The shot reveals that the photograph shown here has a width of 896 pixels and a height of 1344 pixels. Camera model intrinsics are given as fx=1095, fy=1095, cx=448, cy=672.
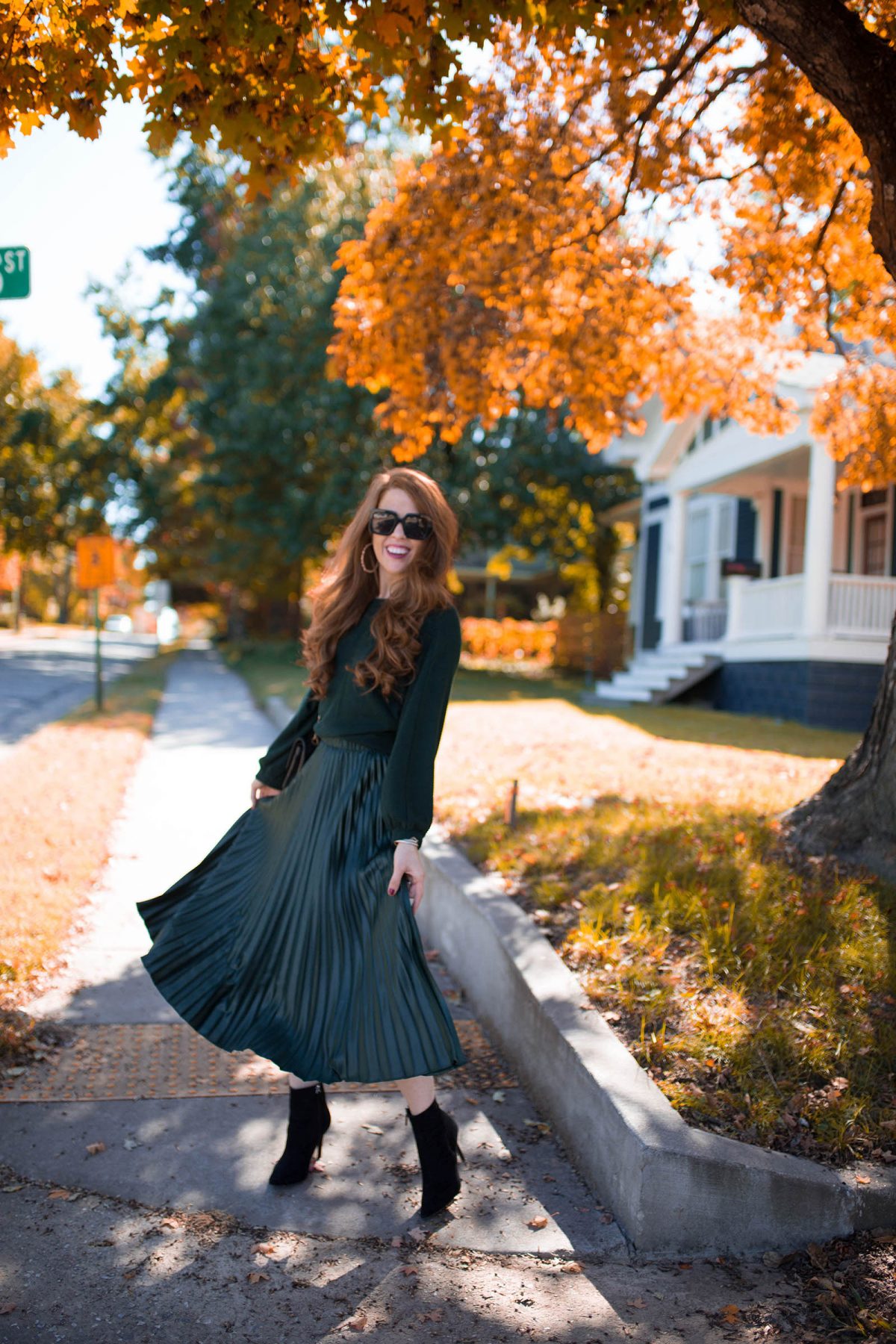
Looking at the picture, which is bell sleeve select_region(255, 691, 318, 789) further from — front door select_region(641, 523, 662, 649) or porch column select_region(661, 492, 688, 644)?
front door select_region(641, 523, 662, 649)

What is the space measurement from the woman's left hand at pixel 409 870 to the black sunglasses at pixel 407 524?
939 mm

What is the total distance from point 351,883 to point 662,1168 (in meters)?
1.13

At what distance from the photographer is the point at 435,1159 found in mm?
3152

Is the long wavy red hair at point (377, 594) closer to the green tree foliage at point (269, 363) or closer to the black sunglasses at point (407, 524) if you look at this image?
the black sunglasses at point (407, 524)

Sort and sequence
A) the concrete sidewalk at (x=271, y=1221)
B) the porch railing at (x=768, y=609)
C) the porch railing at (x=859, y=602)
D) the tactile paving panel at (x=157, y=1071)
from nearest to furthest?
the concrete sidewalk at (x=271, y=1221) < the tactile paving panel at (x=157, y=1071) < the porch railing at (x=859, y=602) < the porch railing at (x=768, y=609)

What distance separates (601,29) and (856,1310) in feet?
16.4

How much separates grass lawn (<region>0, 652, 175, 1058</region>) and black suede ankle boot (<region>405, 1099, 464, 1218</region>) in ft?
5.79

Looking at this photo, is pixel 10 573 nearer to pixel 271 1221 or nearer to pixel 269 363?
pixel 269 363

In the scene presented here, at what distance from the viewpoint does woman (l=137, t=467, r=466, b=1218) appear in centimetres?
301

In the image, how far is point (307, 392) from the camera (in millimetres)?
22344

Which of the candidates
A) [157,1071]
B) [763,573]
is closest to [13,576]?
[763,573]

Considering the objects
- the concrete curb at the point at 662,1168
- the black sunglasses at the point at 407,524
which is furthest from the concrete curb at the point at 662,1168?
the black sunglasses at the point at 407,524

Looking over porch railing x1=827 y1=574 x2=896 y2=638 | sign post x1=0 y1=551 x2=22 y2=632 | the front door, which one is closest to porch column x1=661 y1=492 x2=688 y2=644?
the front door

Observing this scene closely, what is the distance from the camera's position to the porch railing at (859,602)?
14711 mm
